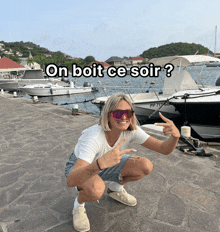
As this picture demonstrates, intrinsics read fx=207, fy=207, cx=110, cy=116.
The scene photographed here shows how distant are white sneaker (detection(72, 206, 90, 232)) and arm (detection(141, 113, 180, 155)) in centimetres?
111

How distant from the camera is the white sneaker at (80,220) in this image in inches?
92.3

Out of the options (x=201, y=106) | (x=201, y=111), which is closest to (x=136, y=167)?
(x=201, y=106)

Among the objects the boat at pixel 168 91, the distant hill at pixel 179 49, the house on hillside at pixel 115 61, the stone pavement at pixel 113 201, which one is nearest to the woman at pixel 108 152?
the stone pavement at pixel 113 201

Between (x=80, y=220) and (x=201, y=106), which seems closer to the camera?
(x=80, y=220)

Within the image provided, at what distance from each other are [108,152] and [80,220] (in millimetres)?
1169

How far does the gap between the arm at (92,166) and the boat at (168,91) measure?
924 centimetres

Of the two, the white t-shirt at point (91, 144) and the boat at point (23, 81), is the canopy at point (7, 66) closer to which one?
the boat at point (23, 81)

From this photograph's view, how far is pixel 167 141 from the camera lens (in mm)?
2299

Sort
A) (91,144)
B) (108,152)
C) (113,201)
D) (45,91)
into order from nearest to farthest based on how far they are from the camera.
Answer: (108,152), (91,144), (113,201), (45,91)

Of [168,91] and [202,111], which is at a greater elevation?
[168,91]

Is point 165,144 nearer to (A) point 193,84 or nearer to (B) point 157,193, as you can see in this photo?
(B) point 157,193

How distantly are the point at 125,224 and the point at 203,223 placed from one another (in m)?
0.93

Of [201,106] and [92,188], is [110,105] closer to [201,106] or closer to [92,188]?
[92,188]

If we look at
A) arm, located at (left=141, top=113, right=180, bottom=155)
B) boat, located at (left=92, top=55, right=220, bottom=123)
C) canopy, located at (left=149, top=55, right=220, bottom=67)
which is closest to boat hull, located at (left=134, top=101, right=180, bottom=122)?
boat, located at (left=92, top=55, right=220, bottom=123)
